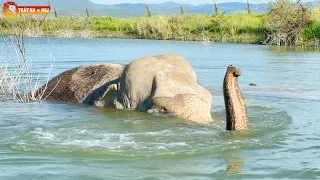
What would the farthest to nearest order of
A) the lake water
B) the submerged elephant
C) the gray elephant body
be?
the gray elephant body, the submerged elephant, the lake water

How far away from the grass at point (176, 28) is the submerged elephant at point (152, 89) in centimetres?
3006

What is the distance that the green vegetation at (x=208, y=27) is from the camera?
39.6m

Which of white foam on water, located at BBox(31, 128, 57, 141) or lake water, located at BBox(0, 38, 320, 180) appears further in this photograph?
white foam on water, located at BBox(31, 128, 57, 141)

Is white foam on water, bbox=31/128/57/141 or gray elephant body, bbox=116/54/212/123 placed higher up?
gray elephant body, bbox=116/54/212/123

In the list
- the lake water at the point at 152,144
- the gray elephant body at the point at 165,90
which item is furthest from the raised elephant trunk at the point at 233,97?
the gray elephant body at the point at 165,90

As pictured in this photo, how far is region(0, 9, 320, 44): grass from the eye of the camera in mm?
44156

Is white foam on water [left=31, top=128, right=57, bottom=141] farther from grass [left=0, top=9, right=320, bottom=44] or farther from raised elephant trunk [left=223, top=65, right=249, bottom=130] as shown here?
grass [left=0, top=9, right=320, bottom=44]

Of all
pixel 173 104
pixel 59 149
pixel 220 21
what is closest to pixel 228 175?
pixel 59 149

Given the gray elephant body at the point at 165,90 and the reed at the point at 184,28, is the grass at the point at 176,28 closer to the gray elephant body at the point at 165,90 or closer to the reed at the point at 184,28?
the reed at the point at 184,28

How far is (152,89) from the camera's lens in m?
10.6

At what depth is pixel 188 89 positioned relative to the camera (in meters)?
10.5

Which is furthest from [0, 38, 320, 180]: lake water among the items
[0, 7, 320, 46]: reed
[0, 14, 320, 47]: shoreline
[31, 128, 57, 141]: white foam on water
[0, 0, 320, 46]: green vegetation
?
[0, 14, 320, 47]: shoreline

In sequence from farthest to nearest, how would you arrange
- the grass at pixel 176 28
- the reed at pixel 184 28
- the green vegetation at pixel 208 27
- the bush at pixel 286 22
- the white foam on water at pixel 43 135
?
the grass at pixel 176 28 < the reed at pixel 184 28 < the green vegetation at pixel 208 27 < the bush at pixel 286 22 < the white foam on water at pixel 43 135

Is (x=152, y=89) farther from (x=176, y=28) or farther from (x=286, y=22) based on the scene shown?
(x=176, y=28)
